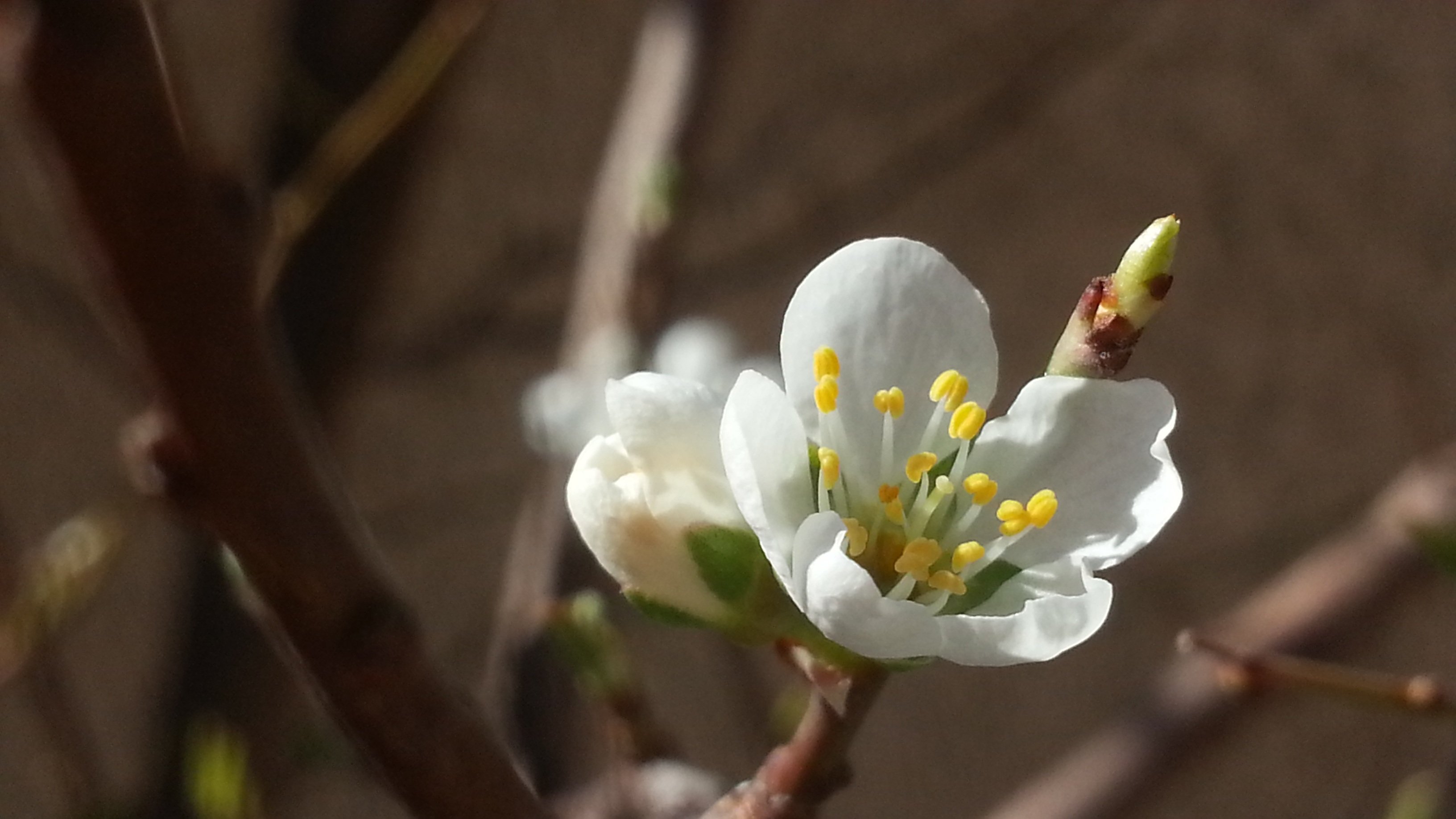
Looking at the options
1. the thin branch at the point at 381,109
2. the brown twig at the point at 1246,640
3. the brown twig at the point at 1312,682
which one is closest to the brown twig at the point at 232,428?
the brown twig at the point at 1312,682

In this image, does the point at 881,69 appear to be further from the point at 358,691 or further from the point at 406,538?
the point at 358,691

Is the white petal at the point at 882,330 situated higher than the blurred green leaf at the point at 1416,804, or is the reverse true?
the white petal at the point at 882,330

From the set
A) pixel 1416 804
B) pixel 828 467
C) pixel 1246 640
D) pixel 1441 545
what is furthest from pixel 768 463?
pixel 1246 640

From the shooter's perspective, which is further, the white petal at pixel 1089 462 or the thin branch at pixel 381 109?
the thin branch at pixel 381 109

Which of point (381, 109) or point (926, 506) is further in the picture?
point (381, 109)

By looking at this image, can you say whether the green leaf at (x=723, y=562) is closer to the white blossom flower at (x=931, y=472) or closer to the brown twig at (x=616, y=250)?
the white blossom flower at (x=931, y=472)

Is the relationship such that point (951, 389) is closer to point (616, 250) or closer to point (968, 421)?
point (968, 421)

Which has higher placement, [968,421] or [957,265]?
[968,421]
